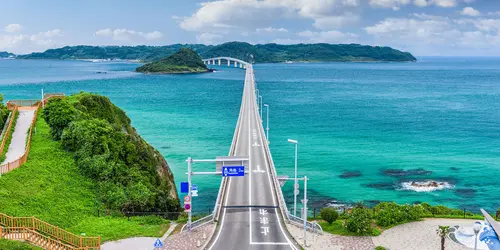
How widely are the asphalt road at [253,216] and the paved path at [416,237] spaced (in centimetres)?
646

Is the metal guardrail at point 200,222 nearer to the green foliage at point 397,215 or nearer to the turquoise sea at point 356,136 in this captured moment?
the green foliage at point 397,215

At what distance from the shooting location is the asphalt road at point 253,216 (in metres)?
29.7

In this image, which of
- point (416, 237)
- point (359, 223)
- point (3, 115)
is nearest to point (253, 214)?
point (359, 223)

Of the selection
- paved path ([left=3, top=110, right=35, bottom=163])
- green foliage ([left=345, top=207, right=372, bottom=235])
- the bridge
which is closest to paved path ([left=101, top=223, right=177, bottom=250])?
the bridge

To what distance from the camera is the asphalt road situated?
2966 centimetres

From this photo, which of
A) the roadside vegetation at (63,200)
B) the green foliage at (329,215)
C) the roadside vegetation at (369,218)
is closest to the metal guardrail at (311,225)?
the roadside vegetation at (369,218)

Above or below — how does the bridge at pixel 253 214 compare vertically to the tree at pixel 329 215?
below

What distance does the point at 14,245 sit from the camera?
23.1 meters

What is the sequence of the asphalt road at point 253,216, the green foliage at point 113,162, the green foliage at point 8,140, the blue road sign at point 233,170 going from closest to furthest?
the asphalt road at point 253,216 → the blue road sign at point 233,170 → the green foliage at point 113,162 → the green foliage at point 8,140

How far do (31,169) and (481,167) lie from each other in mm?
56872

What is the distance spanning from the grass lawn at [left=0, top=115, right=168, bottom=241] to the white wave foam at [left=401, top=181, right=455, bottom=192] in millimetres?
33212

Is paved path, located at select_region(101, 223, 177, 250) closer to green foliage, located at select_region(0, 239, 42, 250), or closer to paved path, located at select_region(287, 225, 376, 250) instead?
green foliage, located at select_region(0, 239, 42, 250)

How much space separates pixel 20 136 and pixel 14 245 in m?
25.4

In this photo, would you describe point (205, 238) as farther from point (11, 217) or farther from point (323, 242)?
point (11, 217)
